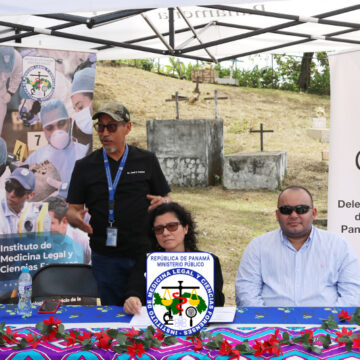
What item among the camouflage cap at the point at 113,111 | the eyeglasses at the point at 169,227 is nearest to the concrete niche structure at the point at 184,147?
the camouflage cap at the point at 113,111

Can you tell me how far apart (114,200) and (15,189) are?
121 cm

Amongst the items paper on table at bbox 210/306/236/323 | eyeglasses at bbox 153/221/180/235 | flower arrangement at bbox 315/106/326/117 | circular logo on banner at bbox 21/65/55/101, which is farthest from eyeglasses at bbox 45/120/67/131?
flower arrangement at bbox 315/106/326/117

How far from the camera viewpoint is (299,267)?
120 inches

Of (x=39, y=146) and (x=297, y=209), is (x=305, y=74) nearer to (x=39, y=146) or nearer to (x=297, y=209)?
(x=39, y=146)

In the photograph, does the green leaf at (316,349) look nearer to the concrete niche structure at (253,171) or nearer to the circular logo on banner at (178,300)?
the circular logo on banner at (178,300)

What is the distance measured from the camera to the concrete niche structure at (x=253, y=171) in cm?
1110

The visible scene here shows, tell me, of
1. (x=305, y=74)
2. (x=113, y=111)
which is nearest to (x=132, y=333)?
(x=113, y=111)

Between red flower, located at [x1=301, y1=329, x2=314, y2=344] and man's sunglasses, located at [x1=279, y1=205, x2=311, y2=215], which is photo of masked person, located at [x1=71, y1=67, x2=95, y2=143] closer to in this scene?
man's sunglasses, located at [x1=279, y1=205, x2=311, y2=215]

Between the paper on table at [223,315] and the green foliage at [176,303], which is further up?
the green foliage at [176,303]

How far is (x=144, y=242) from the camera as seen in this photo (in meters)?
3.43

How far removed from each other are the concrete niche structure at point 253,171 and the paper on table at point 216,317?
862 cm

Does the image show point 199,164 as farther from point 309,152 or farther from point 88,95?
point 88,95

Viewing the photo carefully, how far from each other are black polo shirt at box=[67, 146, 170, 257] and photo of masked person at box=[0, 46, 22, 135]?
1.07 metres

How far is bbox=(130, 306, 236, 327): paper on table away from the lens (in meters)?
2.35
